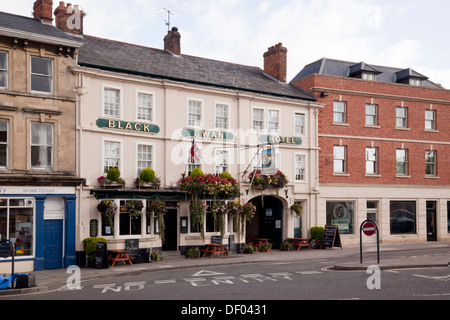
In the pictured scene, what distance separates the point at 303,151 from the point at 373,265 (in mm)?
11464

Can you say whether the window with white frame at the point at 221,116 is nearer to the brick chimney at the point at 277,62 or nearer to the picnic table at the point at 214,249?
the picnic table at the point at 214,249

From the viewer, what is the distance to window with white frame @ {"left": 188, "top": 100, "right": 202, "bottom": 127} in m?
25.2

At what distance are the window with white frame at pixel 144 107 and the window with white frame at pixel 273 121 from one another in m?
7.22

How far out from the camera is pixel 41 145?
67.3ft

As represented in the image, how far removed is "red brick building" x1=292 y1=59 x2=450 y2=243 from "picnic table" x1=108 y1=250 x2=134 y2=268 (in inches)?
493

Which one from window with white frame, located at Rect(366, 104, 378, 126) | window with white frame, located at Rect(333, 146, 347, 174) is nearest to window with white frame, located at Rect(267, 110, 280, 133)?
window with white frame, located at Rect(333, 146, 347, 174)

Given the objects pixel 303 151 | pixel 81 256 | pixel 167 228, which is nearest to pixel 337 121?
pixel 303 151

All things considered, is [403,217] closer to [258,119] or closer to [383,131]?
[383,131]

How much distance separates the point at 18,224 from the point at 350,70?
77.0 feet

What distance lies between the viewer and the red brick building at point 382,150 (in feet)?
99.5

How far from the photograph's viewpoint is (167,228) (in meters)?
24.8

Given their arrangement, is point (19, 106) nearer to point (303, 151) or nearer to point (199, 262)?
point (199, 262)

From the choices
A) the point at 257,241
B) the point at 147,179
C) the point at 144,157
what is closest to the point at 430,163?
the point at 257,241

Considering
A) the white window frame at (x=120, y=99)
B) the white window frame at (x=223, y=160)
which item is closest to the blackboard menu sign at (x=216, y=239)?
the white window frame at (x=223, y=160)
